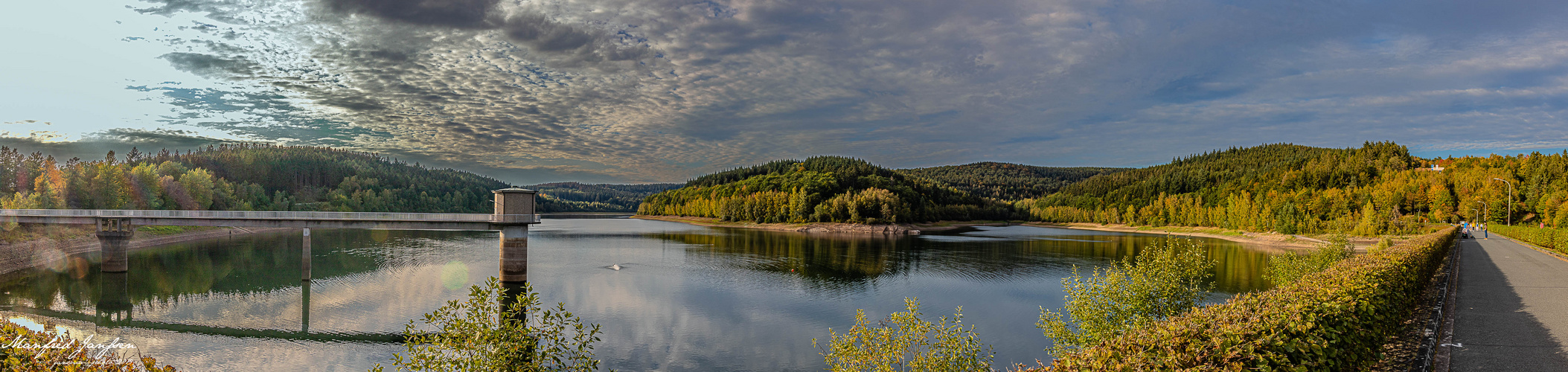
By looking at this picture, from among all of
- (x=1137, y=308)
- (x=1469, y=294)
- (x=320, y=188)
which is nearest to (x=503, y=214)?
(x=1137, y=308)

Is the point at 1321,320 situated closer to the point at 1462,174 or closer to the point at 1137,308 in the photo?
the point at 1137,308

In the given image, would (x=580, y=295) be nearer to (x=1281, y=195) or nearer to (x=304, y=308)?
(x=304, y=308)

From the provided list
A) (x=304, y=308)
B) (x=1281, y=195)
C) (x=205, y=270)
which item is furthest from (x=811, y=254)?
(x=1281, y=195)

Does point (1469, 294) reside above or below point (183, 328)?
above

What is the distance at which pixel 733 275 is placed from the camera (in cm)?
4544

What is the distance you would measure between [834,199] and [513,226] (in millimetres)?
91466

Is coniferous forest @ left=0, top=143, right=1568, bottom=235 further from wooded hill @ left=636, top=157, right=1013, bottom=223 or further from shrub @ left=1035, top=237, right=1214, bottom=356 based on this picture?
shrub @ left=1035, top=237, right=1214, bottom=356

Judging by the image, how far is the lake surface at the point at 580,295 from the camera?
22.2m

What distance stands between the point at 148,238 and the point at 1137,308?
87.6m

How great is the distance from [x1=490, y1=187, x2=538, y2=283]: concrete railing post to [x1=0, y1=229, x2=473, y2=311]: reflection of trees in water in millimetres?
12183

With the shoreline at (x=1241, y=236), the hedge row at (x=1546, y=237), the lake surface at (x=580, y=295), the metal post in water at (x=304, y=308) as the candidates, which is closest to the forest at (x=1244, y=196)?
the shoreline at (x=1241, y=236)

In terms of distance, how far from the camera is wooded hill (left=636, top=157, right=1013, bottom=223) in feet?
406

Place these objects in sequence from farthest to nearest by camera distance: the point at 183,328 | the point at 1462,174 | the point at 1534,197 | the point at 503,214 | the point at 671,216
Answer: the point at 671,216 → the point at 1462,174 → the point at 1534,197 → the point at 503,214 → the point at 183,328

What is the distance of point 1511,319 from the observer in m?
14.8
